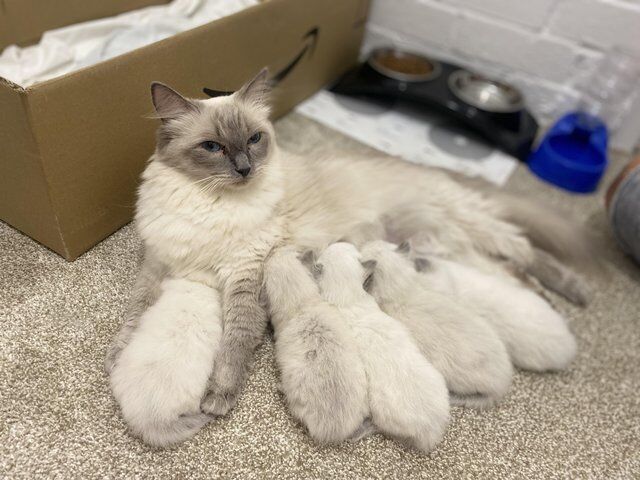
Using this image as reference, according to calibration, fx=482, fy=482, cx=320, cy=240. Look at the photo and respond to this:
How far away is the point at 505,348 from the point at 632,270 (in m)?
0.78

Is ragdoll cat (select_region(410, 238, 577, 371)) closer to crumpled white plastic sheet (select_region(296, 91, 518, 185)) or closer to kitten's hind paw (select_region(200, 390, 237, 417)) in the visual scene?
kitten's hind paw (select_region(200, 390, 237, 417))

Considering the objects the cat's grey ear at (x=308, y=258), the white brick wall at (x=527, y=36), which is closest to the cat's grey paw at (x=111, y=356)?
the cat's grey ear at (x=308, y=258)

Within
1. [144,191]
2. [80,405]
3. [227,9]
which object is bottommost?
[80,405]

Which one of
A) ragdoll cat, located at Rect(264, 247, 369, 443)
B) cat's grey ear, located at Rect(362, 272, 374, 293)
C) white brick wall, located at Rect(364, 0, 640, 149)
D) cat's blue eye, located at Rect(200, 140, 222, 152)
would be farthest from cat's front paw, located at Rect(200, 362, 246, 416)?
white brick wall, located at Rect(364, 0, 640, 149)

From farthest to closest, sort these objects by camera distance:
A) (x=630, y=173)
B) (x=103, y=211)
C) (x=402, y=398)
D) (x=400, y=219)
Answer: (x=630, y=173)
(x=400, y=219)
(x=103, y=211)
(x=402, y=398)

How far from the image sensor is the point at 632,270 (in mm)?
1600

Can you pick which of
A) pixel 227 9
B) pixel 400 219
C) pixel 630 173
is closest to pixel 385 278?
pixel 400 219

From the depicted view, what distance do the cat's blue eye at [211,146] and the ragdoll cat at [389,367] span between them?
363mm

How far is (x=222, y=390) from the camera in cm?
100

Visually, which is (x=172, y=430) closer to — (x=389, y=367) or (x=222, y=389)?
(x=222, y=389)

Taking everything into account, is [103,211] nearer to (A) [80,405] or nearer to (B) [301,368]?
(A) [80,405]

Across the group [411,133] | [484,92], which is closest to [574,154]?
[484,92]

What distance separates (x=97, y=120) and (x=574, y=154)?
1.75 m

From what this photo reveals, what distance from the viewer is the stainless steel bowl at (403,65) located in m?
2.09
